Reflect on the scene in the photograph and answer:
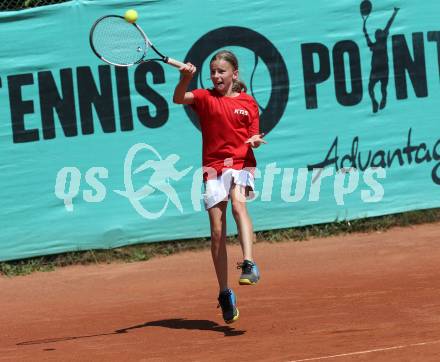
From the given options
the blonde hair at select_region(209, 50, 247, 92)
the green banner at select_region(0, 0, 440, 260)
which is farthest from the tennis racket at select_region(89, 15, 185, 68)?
the green banner at select_region(0, 0, 440, 260)

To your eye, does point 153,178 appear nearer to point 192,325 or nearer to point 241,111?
point 192,325

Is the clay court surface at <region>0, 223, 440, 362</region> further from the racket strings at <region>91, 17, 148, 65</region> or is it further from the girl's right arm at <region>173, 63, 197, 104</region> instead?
the racket strings at <region>91, 17, 148, 65</region>

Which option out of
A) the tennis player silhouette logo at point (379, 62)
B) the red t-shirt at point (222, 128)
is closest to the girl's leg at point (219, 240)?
the red t-shirt at point (222, 128)

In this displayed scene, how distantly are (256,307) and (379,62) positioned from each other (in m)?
3.93

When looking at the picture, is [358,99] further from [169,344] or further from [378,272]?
[169,344]

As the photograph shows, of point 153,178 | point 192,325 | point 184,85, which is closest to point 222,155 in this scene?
point 184,85

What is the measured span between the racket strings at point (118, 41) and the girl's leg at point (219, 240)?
3.65 ft

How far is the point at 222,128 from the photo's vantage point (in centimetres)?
599

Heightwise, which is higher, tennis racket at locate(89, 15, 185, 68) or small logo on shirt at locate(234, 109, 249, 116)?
tennis racket at locate(89, 15, 185, 68)

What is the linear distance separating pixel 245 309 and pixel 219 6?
3724 millimetres

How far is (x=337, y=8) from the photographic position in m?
9.54

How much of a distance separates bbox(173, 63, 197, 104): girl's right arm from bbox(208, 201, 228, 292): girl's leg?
2.36 ft

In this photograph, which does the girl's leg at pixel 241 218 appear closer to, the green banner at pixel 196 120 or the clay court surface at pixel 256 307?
the clay court surface at pixel 256 307

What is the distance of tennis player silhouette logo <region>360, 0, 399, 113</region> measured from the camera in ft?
31.6
